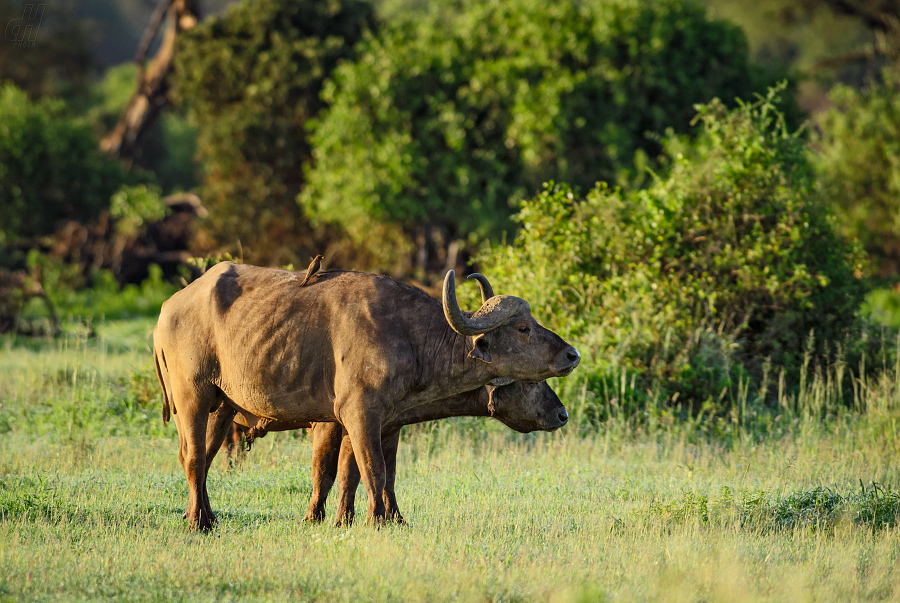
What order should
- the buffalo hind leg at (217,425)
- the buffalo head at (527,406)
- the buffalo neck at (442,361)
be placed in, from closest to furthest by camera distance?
the buffalo neck at (442,361), the buffalo head at (527,406), the buffalo hind leg at (217,425)

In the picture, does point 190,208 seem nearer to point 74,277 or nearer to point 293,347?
point 74,277

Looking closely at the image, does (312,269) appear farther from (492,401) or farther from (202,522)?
(202,522)

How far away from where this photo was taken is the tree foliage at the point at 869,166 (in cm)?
2514

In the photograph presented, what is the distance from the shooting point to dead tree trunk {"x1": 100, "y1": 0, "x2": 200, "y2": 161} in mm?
32625

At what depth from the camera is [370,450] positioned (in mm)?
7148

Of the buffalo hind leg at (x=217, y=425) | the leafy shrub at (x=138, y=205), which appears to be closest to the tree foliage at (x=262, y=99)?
the leafy shrub at (x=138, y=205)

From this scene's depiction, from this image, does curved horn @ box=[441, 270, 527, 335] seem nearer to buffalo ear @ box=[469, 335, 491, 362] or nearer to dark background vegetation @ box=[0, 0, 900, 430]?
buffalo ear @ box=[469, 335, 491, 362]

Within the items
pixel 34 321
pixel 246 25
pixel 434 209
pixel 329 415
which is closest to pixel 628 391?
pixel 329 415

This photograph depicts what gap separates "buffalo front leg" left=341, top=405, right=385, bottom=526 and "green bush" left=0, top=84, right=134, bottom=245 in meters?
23.6

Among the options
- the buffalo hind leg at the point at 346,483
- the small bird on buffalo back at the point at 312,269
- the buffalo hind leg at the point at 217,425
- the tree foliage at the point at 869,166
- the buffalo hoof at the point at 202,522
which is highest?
the tree foliage at the point at 869,166

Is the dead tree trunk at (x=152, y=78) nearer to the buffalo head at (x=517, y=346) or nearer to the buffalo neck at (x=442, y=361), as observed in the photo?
the buffalo neck at (x=442, y=361)

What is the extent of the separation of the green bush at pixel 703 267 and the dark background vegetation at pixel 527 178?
4 cm

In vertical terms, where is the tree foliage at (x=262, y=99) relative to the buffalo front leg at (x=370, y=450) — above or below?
above

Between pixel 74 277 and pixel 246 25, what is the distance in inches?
354
